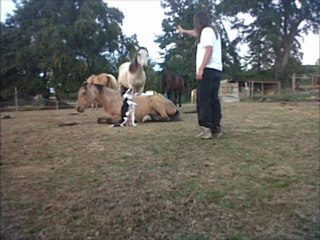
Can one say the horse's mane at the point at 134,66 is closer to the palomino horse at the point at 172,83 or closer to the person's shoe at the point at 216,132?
the palomino horse at the point at 172,83

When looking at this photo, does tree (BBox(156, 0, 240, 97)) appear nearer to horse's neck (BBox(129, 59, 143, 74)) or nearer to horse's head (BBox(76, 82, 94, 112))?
horse's neck (BBox(129, 59, 143, 74))

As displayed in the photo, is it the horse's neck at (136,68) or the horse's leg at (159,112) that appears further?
the horse's neck at (136,68)

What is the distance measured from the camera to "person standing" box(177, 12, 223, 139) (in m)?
3.95

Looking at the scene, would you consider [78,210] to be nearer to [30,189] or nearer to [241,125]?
[30,189]

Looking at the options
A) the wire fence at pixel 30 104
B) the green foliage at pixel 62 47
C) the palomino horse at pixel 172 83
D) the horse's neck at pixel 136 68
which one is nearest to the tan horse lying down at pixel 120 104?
the horse's neck at pixel 136 68

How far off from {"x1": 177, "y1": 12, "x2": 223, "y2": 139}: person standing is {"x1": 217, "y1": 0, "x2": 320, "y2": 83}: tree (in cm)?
2280

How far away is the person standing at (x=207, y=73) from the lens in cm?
395

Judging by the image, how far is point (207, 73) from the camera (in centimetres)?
398

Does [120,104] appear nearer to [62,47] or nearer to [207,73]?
[207,73]

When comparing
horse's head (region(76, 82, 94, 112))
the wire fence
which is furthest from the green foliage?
horse's head (region(76, 82, 94, 112))

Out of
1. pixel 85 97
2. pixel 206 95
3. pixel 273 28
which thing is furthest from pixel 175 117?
pixel 273 28

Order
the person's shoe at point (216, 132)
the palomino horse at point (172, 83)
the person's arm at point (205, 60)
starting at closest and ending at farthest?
the person's arm at point (205, 60) → the person's shoe at point (216, 132) → the palomino horse at point (172, 83)

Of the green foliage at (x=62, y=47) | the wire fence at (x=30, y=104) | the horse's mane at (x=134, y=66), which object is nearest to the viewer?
the horse's mane at (x=134, y=66)

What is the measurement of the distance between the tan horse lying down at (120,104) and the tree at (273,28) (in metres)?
21.1
